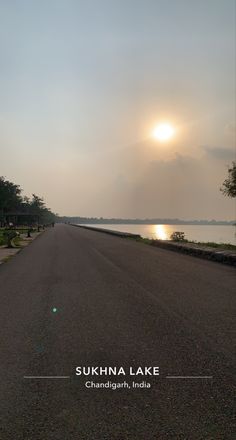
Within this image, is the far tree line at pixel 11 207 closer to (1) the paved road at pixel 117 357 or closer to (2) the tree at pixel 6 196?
(2) the tree at pixel 6 196

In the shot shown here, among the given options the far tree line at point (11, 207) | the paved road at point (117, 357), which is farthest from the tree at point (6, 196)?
the paved road at point (117, 357)

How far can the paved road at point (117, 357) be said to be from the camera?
330 centimetres

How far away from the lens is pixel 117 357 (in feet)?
16.1

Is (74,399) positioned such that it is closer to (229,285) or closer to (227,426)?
(227,426)

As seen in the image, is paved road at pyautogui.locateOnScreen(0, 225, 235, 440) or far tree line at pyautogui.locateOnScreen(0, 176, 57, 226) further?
far tree line at pyautogui.locateOnScreen(0, 176, 57, 226)

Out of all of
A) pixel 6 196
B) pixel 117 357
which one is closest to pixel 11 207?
pixel 6 196

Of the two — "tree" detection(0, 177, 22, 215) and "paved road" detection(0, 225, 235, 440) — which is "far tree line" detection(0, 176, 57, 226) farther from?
"paved road" detection(0, 225, 235, 440)

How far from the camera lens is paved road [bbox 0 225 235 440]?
130 inches

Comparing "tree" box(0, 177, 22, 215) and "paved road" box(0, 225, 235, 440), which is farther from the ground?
"tree" box(0, 177, 22, 215)

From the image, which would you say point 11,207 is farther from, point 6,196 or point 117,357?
point 117,357

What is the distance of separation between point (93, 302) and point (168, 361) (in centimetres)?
391

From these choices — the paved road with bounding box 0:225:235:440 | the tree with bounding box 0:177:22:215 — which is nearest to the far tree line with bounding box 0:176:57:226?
the tree with bounding box 0:177:22:215

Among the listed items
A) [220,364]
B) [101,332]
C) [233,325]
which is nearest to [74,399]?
[220,364]

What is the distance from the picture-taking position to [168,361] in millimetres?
4770
